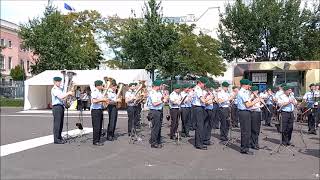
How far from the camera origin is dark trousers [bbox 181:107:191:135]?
54.5ft

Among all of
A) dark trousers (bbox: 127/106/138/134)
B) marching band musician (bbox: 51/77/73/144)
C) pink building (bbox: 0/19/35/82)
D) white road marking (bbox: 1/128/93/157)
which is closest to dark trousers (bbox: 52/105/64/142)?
marching band musician (bbox: 51/77/73/144)

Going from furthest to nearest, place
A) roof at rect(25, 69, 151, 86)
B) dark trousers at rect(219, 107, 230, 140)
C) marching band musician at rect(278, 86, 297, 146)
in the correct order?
roof at rect(25, 69, 151, 86)
dark trousers at rect(219, 107, 230, 140)
marching band musician at rect(278, 86, 297, 146)

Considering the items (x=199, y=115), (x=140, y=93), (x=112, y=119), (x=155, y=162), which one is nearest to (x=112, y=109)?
(x=112, y=119)

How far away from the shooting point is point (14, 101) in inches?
1658

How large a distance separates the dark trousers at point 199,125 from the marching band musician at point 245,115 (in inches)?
53.5

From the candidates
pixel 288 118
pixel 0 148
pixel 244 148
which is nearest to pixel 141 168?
pixel 244 148

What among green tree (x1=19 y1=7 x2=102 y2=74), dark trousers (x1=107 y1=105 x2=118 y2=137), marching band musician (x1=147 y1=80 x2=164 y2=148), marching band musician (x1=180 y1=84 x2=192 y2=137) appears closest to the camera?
marching band musician (x1=147 y1=80 x2=164 y2=148)

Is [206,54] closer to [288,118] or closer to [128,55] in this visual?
[128,55]

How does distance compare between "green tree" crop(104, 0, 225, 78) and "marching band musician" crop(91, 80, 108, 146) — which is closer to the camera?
"marching band musician" crop(91, 80, 108, 146)

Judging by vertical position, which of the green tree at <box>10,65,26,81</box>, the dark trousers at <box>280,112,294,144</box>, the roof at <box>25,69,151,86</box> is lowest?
the dark trousers at <box>280,112,294,144</box>

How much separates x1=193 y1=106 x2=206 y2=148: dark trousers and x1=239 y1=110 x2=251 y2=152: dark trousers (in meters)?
1.37

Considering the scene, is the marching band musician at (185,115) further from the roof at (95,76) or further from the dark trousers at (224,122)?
the roof at (95,76)

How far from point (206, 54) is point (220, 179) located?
43.7 meters

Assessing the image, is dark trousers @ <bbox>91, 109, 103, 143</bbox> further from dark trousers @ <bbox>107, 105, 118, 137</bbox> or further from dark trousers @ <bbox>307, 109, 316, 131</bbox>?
dark trousers @ <bbox>307, 109, 316, 131</bbox>
